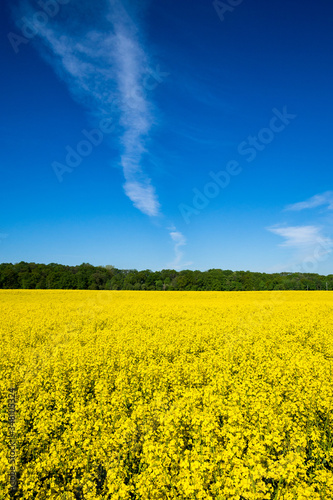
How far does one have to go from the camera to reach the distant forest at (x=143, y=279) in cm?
6756

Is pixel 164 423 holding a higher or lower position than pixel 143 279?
lower

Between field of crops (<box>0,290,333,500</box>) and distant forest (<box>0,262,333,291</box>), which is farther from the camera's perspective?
distant forest (<box>0,262,333,291</box>)

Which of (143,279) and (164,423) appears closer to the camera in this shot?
(164,423)

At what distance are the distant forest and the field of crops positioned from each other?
60289mm

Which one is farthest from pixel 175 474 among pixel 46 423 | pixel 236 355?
pixel 236 355

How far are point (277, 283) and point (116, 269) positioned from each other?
4942 centimetres

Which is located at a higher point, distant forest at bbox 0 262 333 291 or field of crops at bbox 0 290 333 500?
distant forest at bbox 0 262 333 291

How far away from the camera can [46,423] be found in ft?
18.0

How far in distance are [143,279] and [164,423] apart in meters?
74.5

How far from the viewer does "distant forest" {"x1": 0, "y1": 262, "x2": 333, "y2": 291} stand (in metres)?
67.6

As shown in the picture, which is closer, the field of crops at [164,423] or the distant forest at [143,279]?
the field of crops at [164,423]

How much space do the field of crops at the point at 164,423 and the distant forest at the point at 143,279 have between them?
60.3 meters

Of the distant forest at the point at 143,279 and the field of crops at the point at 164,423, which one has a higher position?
the distant forest at the point at 143,279

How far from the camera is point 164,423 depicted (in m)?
5.11
